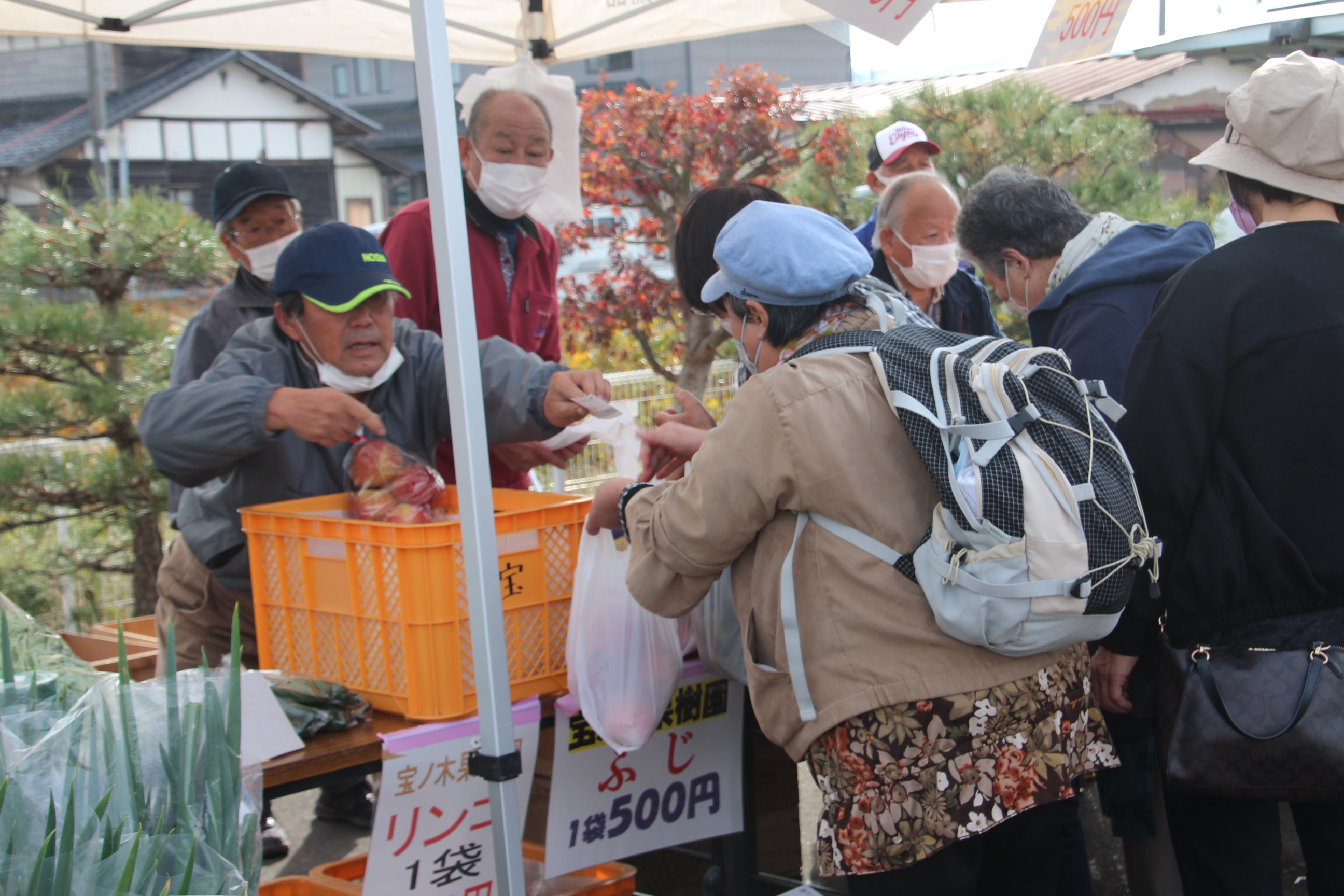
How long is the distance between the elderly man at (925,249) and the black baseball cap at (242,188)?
5.62ft

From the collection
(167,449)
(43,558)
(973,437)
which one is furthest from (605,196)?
(973,437)

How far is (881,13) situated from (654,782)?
63.7 inches

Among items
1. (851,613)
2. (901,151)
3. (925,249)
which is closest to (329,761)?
(851,613)

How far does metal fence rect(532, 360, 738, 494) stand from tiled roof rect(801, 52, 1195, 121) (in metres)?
1.96

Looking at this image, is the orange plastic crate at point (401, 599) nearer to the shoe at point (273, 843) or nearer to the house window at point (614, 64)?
the shoe at point (273, 843)

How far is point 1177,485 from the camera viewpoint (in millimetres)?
1781

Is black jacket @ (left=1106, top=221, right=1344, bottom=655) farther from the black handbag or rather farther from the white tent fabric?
the white tent fabric

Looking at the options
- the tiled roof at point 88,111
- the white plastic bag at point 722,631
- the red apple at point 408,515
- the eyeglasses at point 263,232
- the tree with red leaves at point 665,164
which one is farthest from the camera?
the tiled roof at point 88,111

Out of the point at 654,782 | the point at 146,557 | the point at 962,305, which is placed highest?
the point at 962,305

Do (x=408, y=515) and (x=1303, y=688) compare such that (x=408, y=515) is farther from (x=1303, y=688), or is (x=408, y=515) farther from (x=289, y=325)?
(x=1303, y=688)

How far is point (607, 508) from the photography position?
72.8 inches

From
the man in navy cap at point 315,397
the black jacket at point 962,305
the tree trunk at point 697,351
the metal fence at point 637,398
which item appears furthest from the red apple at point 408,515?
the tree trunk at point 697,351

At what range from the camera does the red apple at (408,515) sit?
6.36ft

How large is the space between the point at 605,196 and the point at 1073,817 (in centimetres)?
575
